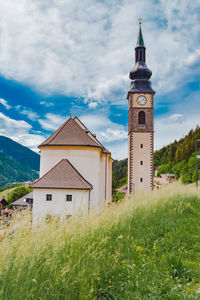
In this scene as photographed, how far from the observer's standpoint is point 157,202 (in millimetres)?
7379

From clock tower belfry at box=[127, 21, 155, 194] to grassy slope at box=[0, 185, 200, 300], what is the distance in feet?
71.8

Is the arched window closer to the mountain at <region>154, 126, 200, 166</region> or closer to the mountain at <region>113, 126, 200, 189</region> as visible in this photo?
the mountain at <region>113, 126, 200, 189</region>

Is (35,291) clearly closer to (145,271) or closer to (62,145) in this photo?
(145,271)

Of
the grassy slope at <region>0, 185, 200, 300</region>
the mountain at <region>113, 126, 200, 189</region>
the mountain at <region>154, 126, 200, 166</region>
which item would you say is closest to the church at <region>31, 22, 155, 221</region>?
the grassy slope at <region>0, 185, 200, 300</region>

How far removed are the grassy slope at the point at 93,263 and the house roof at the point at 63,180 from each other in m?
12.8

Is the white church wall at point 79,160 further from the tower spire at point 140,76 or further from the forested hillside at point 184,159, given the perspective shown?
the forested hillside at point 184,159

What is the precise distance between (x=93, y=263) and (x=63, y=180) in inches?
604

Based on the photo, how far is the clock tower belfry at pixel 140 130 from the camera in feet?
88.3

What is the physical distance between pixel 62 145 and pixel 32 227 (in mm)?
17070

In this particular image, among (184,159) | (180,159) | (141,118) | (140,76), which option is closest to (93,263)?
(141,118)

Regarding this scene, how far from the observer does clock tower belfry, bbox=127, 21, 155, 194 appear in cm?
2691

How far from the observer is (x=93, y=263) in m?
3.00

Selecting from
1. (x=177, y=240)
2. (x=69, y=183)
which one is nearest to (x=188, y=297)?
(x=177, y=240)

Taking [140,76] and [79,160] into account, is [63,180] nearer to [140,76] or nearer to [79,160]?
[79,160]
